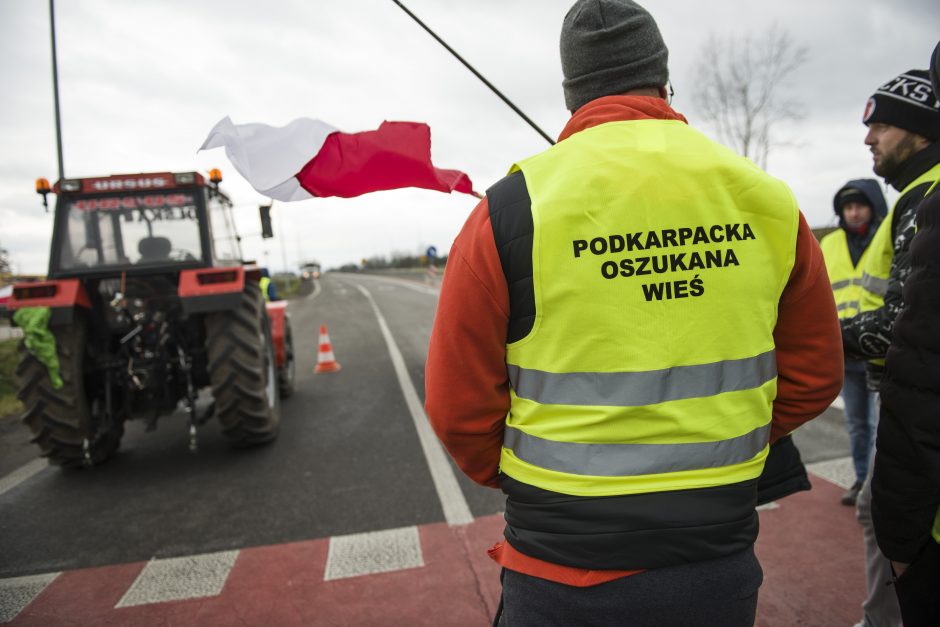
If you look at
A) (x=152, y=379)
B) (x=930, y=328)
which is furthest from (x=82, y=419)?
(x=930, y=328)

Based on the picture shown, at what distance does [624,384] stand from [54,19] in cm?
1171

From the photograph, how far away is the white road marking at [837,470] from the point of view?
392cm

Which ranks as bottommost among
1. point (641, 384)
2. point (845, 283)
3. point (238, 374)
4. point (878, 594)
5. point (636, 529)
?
point (878, 594)

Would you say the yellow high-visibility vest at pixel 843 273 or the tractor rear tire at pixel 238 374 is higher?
the yellow high-visibility vest at pixel 843 273

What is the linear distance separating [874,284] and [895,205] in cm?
36

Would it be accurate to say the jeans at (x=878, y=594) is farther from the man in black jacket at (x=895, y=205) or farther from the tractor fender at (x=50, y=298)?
the tractor fender at (x=50, y=298)

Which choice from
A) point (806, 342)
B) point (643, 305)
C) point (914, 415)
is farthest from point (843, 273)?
point (643, 305)

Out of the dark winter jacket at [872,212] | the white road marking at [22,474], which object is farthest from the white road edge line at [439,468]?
the white road marking at [22,474]

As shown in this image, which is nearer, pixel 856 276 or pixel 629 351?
pixel 629 351

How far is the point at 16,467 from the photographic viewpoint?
16.3ft

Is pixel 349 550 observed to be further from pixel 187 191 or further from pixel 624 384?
pixel 187 191

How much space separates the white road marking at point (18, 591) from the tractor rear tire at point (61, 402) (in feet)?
4.98

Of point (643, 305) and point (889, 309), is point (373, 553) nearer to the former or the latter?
point (643, 305)

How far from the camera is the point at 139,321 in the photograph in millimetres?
5020
